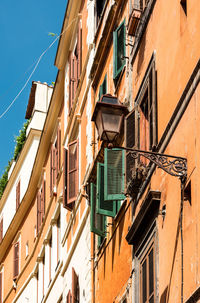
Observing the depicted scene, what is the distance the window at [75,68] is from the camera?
2303 centimetres

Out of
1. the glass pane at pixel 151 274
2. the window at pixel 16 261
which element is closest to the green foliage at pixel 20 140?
the window at pixel 16 261

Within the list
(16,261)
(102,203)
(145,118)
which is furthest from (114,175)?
(16,261)

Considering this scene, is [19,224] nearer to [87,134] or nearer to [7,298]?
[7,298]

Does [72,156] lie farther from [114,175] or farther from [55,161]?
→ [114,175]

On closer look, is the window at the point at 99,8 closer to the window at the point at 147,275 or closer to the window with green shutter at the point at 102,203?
the window with green shutter at the point at 102,203

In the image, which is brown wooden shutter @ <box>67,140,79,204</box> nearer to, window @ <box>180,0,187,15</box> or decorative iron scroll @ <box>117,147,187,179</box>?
window @ <box>180,0,187,15</box>

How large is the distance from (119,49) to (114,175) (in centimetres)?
292

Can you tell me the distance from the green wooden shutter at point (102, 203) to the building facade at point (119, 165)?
0.02 metres

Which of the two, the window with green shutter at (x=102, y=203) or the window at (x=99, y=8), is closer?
the window with green shutter at (x=102, y=203)

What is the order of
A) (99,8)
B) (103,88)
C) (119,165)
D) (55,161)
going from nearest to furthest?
1. (119,165)
2. (103,88)
3. (99,8)
4. (55,161)

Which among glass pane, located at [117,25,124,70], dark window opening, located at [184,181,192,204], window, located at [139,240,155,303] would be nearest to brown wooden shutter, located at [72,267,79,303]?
glass pane, located at [117,25,124,70]

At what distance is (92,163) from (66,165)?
301 cm

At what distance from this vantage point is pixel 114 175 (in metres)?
15.5

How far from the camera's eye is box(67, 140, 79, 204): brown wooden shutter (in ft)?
72.1
